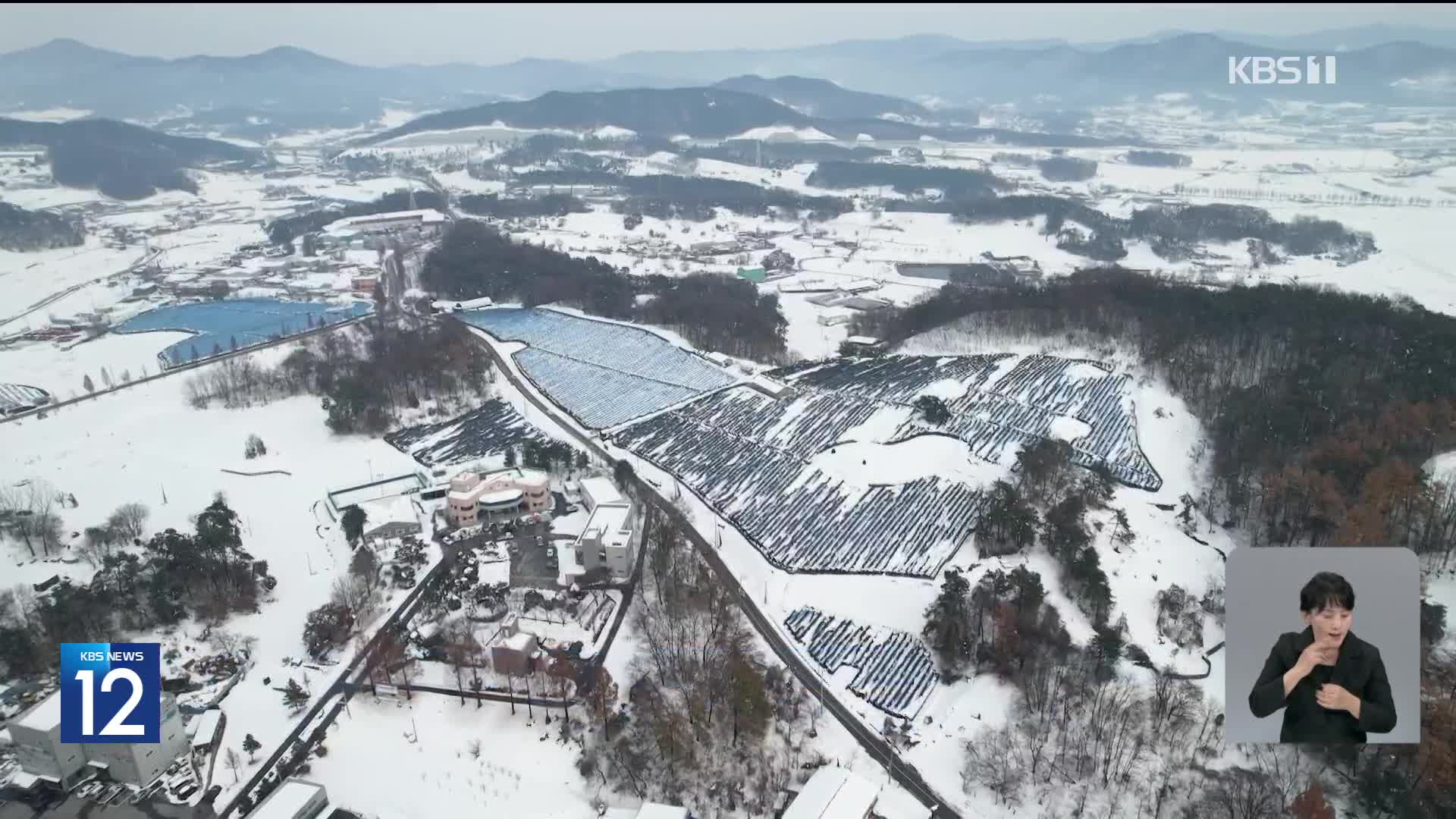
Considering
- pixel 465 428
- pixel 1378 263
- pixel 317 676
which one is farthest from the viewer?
pixel 1378 263

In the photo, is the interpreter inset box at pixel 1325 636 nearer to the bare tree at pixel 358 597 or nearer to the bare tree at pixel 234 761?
the bare tree at pixel 234 761

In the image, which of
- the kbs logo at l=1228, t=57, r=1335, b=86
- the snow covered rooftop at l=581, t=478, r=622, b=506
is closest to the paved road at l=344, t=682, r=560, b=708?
the snow covered rooftop at l=581, t=478, r=622, b=506

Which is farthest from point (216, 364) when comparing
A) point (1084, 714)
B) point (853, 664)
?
point (1084, 714)

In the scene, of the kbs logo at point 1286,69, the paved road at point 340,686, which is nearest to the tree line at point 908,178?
the kbs logo at point 1286,69

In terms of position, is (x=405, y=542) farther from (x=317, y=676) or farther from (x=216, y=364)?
(x=216, y=364)

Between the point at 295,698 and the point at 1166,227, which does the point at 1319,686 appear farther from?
the point at 1166,227

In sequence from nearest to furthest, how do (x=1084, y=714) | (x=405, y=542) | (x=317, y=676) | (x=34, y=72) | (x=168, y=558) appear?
(x=1084, y=714)
(x=317, y=676)
(x=168, y=558)
(x=405, y=542)
(x=34, y=72)
